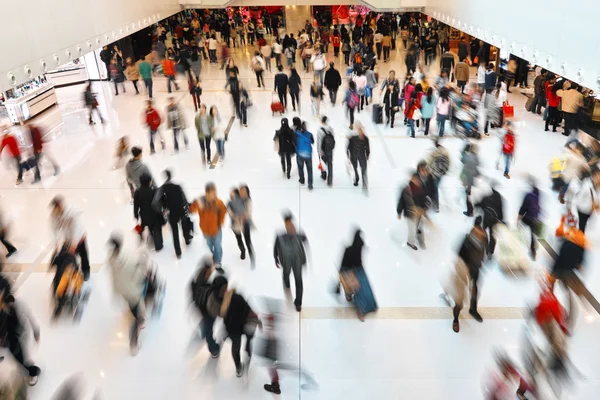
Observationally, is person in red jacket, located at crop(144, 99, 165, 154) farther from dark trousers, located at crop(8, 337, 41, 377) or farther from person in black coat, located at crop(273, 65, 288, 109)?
dark trousers, located at crop(8, 337, 41, 377)

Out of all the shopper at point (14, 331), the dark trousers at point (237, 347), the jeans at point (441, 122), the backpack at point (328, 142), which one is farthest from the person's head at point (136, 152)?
the jeans at point (441, 122)

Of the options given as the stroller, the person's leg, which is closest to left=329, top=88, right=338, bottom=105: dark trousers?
the person's leg

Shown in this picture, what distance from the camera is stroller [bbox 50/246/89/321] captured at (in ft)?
18.9

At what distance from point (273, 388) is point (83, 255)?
3.52 meters

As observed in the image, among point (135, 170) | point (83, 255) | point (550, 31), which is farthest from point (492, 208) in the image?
point (83, 255)

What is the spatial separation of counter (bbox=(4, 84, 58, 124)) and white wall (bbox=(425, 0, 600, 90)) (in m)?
13.2

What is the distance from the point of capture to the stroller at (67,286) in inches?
227

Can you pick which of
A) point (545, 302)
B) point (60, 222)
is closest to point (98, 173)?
point (60, 222)

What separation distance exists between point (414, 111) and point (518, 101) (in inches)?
218

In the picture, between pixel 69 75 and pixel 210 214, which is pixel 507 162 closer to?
pixel 210 214

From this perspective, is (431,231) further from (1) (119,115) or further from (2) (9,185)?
(1) (119,115)

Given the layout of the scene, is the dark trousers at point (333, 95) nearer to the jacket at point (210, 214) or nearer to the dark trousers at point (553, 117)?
the dark trousers at point (553, 117)

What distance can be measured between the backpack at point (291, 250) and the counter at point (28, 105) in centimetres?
1233

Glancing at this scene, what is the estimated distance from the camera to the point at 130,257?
5.45m
